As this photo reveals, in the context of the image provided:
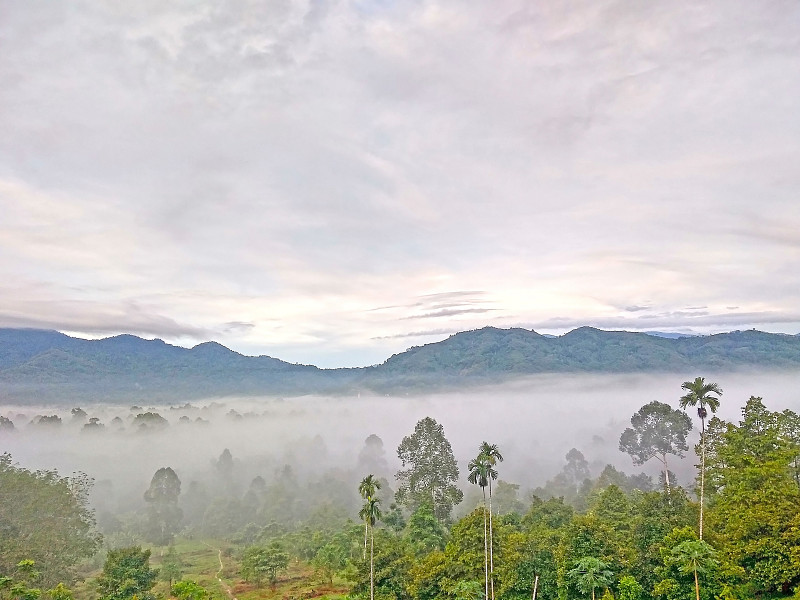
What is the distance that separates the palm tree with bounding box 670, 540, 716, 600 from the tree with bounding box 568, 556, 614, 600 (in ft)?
21.5

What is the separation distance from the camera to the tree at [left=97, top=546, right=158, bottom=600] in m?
55.1

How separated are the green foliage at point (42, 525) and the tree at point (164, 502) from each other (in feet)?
204

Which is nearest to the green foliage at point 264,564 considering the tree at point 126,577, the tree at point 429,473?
the tree at point 126,577

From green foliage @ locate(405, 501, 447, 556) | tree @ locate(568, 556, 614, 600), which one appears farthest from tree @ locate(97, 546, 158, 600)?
tree @ locate(568, 556, 614, 600)

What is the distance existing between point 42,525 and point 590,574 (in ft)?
246

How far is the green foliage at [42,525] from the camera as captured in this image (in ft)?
206

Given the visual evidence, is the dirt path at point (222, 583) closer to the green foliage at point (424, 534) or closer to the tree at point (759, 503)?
the green foliage at point (424, 534)

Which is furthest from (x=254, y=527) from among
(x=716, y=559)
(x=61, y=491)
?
(x=716, y=559)

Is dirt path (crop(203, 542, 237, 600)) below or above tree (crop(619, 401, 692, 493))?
below

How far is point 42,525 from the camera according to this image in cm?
6994

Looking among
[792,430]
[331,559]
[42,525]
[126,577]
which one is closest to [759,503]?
[792,430]

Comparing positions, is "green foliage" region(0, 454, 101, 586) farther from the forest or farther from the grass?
the grass

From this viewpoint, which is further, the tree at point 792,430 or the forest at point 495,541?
the tree at point 792,430

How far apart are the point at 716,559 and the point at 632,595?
8.40 metres
